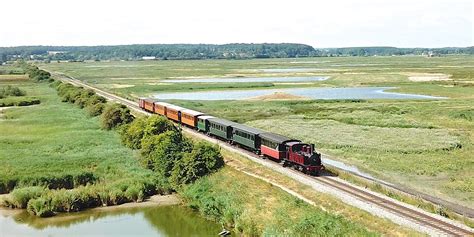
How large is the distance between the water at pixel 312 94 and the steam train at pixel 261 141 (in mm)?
42833

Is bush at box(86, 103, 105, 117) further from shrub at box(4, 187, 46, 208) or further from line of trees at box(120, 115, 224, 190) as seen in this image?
shrub at box(4, 187, 46, 208)

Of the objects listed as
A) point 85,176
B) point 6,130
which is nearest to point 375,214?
point 85,176

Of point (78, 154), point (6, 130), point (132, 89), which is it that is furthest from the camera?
point (132, 89)

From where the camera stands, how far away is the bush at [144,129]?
4703 cm

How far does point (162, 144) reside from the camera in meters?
41.7

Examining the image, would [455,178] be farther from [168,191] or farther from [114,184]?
[114,184]

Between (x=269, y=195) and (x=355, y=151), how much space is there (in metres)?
19.5

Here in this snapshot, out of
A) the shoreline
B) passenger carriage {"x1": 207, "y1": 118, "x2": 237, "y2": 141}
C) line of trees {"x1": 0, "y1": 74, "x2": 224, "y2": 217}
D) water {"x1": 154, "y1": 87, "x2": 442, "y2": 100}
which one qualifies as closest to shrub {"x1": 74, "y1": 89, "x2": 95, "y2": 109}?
water {"x1": 154, "y1": 87, "x2": 442, "y2": 100}

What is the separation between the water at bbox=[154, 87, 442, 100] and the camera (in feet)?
331

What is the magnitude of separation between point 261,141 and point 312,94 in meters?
66.2

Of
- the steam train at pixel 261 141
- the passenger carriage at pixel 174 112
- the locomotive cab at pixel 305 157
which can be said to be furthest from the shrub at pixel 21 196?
the passenger carriage at pixel 174 112

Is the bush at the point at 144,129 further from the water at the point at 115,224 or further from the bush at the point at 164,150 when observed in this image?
the water at the point at 115,224

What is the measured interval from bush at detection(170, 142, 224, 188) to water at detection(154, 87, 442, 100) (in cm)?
6231

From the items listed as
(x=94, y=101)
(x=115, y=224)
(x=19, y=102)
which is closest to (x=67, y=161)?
(x=115, y=224)
